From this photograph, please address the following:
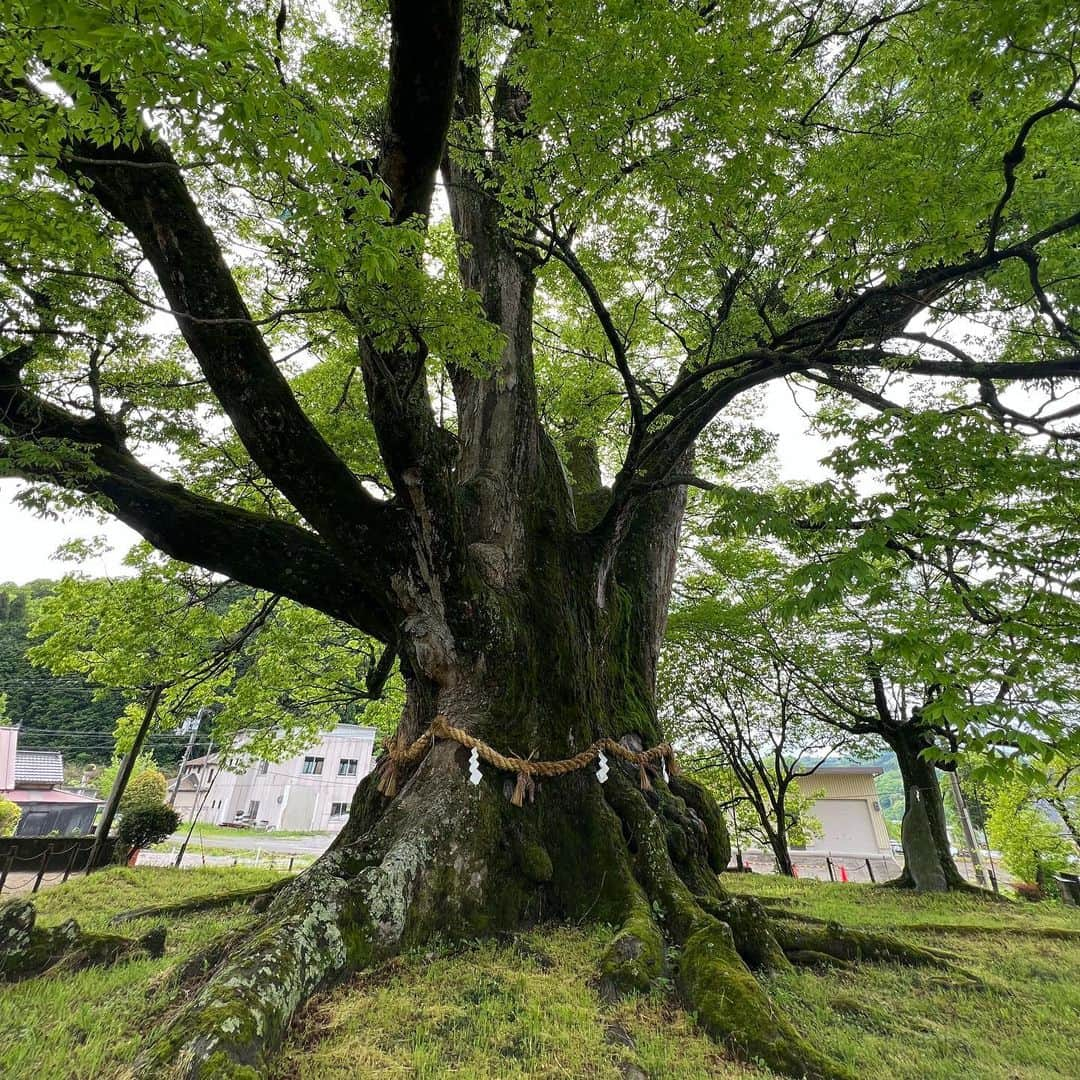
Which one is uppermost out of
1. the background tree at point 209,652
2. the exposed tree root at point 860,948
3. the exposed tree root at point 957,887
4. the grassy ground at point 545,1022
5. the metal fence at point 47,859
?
the background tree at point 209,652

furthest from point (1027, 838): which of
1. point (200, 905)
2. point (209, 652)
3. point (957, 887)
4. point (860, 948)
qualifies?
point (209, 652)

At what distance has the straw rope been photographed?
3.69m

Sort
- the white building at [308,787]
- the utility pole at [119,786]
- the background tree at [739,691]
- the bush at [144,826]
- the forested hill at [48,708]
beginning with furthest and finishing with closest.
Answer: the forested hill at [48,708] < the white building at [308,787] < the bush at [144,826] < the background tree at [739,691] < the utility pole at [119,786]

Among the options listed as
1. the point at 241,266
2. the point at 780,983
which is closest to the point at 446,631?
the point at 780,983

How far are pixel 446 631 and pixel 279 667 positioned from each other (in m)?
6.29

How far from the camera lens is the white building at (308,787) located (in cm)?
2692

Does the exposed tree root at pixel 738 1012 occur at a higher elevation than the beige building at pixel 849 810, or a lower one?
A: lower

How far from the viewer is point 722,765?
1451 cm

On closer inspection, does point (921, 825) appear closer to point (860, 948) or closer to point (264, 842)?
point (860, 948)

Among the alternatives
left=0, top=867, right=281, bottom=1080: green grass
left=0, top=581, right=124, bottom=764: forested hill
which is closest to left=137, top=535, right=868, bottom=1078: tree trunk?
left=0, top=867, right=281, bottom=1080: green grass

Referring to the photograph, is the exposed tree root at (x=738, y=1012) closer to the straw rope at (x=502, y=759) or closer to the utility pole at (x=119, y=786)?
the straw rope at (x=502, y=759)

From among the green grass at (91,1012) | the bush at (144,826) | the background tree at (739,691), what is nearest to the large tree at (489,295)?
the green grass at (91,1012)

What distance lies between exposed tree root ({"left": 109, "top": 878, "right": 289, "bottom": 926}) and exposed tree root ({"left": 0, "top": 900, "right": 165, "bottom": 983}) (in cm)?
140

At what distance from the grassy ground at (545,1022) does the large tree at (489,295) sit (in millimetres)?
203
